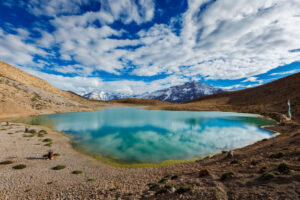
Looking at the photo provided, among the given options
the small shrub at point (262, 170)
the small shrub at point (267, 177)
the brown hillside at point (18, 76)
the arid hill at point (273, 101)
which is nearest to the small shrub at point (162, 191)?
the small shrub at point (267, 177)

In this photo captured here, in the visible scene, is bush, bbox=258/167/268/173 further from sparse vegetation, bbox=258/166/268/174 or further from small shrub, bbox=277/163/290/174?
small shrub, bbox=277/163/290/174

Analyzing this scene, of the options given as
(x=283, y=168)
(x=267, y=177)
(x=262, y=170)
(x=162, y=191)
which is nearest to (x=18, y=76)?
(x=162, y=191)

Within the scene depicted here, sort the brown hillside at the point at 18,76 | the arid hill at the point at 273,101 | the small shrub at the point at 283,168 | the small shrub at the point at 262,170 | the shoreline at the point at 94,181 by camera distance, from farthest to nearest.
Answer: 1. the brown hillside at the point at 18,76
2. the arid hill at the point at 273,101
3. the small shrub at the point at 262,170
4. the shoreline at the point at 94,181
5. the small shrub at the point at 283,168

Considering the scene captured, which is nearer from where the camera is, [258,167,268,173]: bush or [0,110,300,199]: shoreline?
[0,110,300,199]: shoreline

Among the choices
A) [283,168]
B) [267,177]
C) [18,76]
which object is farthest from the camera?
[18,76]

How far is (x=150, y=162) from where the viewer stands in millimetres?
19203

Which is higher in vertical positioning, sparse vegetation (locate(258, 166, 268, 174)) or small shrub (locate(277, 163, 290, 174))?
small shrub (locate(277, 163, 290, 174))

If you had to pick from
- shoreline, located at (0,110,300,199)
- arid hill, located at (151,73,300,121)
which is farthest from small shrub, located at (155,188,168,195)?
arid hill, located at (151,73,300,121)

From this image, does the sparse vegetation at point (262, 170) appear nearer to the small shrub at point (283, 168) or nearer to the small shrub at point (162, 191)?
the small shrub at point (283, 168)

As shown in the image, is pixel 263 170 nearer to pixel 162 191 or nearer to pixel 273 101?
pixel 162 191

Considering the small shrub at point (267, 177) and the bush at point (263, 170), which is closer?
the small shrub at point (267, 177)

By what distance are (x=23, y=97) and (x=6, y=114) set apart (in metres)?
25.9

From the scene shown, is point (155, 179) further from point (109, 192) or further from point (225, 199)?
point (225, 199)

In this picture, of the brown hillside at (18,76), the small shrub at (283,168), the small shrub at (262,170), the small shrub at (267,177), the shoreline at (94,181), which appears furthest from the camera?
the brown hillside at (18,76)
